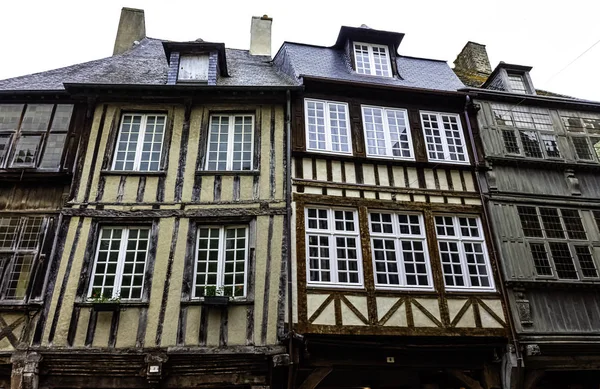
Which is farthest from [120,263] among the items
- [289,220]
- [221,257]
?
[289,220]

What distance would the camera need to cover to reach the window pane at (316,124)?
9.46m

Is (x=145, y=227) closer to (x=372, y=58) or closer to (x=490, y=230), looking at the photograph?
(x=490, y=230)

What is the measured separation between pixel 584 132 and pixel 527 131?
158 cm

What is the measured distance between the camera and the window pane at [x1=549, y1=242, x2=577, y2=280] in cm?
900

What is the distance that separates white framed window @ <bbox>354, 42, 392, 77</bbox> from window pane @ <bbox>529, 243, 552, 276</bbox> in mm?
5528

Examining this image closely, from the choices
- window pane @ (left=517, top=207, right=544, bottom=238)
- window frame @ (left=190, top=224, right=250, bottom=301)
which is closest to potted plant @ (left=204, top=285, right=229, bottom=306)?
window frame @ (left=190, top=224, right=250, bottom=301)

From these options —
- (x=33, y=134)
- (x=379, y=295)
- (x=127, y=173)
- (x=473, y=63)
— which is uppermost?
(x=473, y=63)

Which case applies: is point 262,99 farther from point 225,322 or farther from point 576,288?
point 576,288

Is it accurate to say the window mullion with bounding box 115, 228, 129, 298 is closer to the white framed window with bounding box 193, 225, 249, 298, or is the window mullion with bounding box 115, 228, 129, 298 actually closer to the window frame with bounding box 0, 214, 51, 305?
the white framed window with bounding box 193, 225, 249, 298

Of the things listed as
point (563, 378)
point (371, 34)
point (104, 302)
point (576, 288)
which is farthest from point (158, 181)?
point (563, 378)

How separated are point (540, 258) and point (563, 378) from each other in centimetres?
254

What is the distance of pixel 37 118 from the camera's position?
9.55 metres

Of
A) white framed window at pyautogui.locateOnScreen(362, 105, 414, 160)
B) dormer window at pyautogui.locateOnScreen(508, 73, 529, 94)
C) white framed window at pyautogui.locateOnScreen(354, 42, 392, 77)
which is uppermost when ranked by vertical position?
white framed window at pyautogui.locateOnScreen(354, 42, 392, 77)

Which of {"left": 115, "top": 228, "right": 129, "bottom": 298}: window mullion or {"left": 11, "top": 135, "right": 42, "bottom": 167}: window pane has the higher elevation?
{"left": 11, "top": 135, "right": 42, "bottom": 167}: window pane
